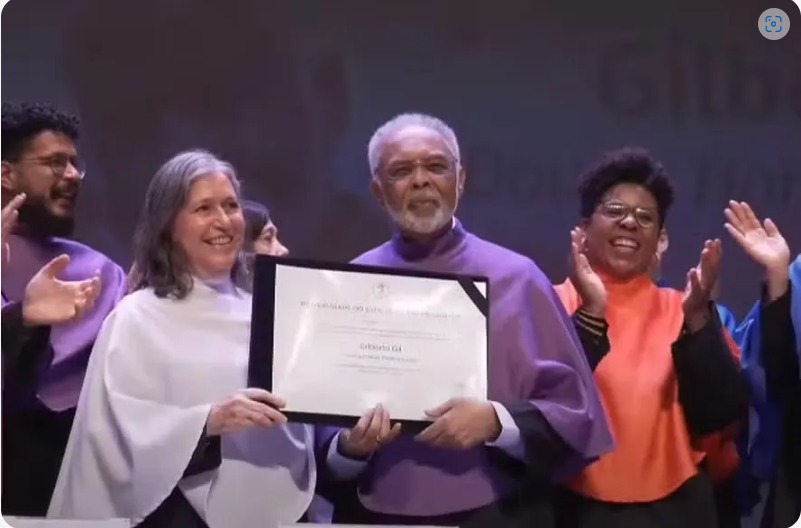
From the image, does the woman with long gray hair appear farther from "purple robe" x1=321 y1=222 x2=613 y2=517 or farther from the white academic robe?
"purple robe" x1=321 y1=222 x2=613 y2=517

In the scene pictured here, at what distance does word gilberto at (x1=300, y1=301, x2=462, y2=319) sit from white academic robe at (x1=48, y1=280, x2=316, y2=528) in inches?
6.0

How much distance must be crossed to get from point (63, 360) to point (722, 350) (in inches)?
45.3

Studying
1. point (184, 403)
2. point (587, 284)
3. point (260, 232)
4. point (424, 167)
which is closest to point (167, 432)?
point (184, 403)

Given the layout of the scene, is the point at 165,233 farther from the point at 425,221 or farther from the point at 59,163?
the point at 425,221

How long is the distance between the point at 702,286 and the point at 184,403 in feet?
3.01

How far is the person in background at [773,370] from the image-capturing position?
2082 millimetres

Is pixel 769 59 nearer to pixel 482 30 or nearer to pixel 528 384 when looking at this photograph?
pixel 482 30

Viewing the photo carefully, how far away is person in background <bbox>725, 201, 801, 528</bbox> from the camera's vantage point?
208cm

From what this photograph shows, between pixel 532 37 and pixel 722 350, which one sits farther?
pixel 532 37

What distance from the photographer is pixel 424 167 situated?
2.10m

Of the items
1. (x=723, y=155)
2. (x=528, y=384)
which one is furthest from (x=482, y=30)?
(x=528, y=384)

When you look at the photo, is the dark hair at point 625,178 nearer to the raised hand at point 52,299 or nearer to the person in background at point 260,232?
the person in background at point 260,232

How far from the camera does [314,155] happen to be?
89.0 inches

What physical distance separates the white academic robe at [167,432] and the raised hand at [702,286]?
2.39ft
